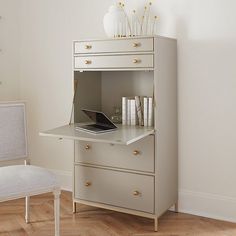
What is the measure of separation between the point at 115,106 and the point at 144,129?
0.62 meters

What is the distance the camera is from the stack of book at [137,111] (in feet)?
10.3

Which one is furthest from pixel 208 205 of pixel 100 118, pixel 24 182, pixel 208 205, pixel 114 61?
pixel 24 182

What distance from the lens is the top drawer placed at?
2955mm

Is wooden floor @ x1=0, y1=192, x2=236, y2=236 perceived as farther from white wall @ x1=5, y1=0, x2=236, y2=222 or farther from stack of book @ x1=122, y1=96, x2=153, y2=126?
stack of book @ x1=122, y1=96, x2=153, y2=126

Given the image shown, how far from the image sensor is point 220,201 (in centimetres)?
324

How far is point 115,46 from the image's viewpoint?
3.08 m

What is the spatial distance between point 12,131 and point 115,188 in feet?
2.98

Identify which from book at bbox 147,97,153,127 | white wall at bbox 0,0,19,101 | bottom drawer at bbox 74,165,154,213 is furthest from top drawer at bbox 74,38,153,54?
white wall at bbox 0,0,19,101

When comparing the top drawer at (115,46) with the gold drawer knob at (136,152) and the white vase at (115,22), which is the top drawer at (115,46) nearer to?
the white vase at (115,22)

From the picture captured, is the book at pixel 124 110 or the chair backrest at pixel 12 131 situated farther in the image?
the book at pixel 124 110

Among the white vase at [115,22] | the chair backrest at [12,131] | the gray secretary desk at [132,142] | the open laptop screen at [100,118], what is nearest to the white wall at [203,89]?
the gray secretary desk at [132,142]

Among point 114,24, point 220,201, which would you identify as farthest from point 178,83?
point 220,201

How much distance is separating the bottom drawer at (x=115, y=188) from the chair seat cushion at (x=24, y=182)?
0.54 m

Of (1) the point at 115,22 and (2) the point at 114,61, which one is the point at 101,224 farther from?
(1) the point at 115,22
